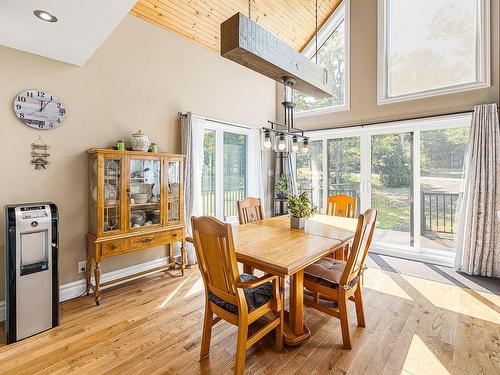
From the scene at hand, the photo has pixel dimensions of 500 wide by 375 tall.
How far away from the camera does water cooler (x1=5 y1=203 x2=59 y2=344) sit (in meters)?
2.03

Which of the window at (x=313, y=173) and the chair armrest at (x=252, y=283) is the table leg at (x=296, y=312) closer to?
the chair armrest at (x=252, y=283)

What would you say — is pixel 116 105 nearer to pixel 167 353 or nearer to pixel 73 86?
pixel 73 86

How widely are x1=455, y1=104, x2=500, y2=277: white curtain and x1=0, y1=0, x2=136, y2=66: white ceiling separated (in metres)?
4.04

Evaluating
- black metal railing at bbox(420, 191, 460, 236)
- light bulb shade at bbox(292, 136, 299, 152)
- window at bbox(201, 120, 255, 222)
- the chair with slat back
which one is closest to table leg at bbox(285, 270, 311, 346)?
light bulb shade at bbox(292, 136, 299, 152)

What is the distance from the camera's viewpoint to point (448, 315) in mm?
2395

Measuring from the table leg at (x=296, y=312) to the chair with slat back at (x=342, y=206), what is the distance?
173 cm

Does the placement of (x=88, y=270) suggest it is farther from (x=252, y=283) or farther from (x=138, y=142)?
(x=252, y=283)

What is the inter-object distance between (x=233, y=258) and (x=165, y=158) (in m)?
1.95

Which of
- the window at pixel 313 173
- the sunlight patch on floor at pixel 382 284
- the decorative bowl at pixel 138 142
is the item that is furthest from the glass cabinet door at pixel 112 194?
the window at pixel 313 173

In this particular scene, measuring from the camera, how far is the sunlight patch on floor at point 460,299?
7.97 ft

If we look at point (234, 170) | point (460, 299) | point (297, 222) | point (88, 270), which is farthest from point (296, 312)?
point (234, 170)

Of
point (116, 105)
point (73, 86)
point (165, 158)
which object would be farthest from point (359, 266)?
point (73, 86)

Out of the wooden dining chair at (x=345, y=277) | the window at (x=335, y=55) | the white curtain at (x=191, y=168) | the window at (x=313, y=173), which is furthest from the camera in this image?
the window at (x=313, y=173)

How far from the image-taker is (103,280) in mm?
2945
